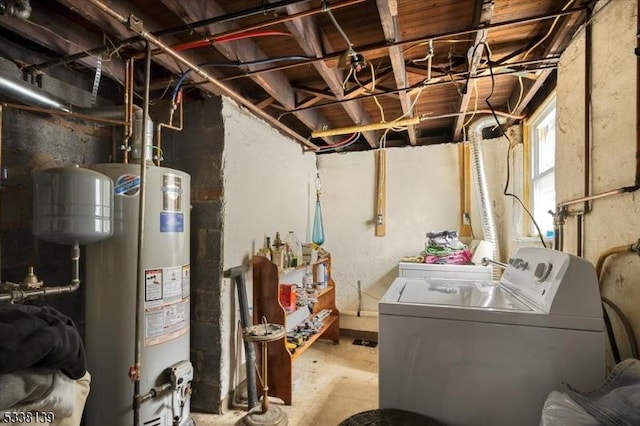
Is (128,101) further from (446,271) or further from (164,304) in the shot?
(446,271)

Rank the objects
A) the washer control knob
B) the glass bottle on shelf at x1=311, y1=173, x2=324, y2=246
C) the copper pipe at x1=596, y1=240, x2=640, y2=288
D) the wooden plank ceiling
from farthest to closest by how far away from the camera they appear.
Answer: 1. the glass bottle on shelf at x1=311, y1=173, x2=324, y2=246
2. the wooden plank ceiling
3. the washer control knob
4. the copper pipe at x1=596, y1=240, x2=640, y2=288

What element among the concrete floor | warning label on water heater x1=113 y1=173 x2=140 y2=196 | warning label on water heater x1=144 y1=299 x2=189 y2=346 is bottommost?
the concrete floor

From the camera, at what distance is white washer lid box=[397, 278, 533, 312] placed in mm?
1186

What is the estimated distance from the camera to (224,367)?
6.36 feet

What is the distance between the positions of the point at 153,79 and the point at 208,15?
731 mm

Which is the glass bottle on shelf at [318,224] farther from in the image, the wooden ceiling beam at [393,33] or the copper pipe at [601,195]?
the copper pipe at [601,195]

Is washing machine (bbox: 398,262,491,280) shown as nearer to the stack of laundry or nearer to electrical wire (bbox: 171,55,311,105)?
the stack of laundry

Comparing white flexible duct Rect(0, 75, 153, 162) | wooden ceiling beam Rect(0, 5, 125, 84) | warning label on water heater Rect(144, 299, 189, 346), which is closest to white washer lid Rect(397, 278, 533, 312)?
warning label on water heater Rect(144, 299, 189, 346)

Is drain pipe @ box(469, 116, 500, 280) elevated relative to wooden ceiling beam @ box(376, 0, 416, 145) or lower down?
lower down

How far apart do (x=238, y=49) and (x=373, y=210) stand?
86.2 inches

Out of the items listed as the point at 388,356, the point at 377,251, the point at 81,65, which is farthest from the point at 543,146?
the point at 81,65

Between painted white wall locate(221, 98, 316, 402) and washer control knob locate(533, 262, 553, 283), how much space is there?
1.69 meters

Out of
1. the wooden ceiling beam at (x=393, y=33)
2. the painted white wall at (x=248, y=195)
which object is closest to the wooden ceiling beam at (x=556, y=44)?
the wooden ceiling beam at (x=393, y=33)

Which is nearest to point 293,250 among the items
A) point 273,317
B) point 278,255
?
point 278,255
